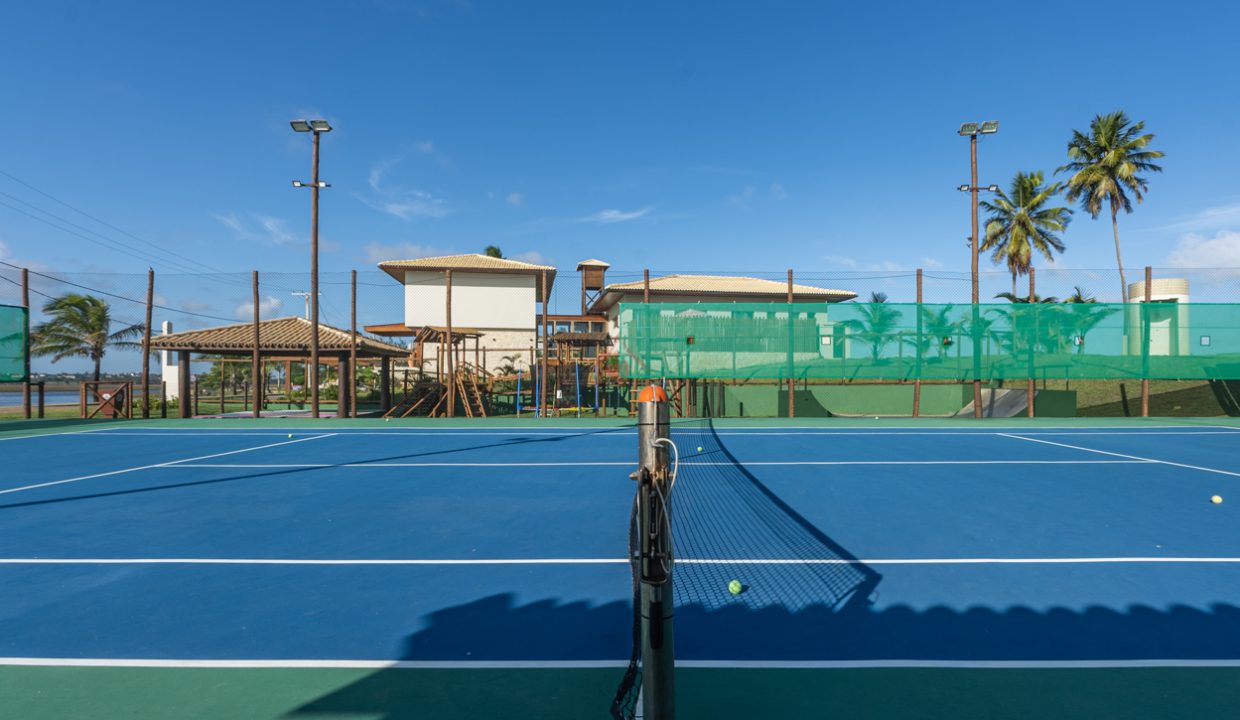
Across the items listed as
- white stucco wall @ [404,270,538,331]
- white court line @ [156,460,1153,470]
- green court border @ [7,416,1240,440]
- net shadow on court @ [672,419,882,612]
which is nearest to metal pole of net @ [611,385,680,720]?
net shadow on court @ [672,419,882,612]

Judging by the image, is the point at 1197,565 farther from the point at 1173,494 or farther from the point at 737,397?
the point at 737,397

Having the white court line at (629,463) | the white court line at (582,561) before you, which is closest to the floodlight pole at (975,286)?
the white court line at (629,463)

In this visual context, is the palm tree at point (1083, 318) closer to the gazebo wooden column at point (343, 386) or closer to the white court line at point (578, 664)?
the white court line at point (578, 664)

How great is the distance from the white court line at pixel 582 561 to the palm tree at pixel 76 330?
3014 centimetres

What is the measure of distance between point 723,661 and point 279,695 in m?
2.19

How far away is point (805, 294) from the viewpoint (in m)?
38.9

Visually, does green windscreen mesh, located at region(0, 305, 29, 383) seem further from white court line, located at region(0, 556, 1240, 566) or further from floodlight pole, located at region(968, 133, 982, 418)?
floodlight pole, located at region(968, 133, 982, 418)

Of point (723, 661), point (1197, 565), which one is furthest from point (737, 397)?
point (723, 661)

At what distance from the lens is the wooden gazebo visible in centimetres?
2025

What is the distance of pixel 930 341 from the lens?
18484mm

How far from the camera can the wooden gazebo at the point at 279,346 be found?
20.2 metres

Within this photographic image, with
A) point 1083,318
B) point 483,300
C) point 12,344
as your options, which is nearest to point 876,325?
point 1083,318

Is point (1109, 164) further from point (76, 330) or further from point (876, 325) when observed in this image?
point (76, 330)

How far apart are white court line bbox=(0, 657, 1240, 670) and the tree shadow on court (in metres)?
0.02
